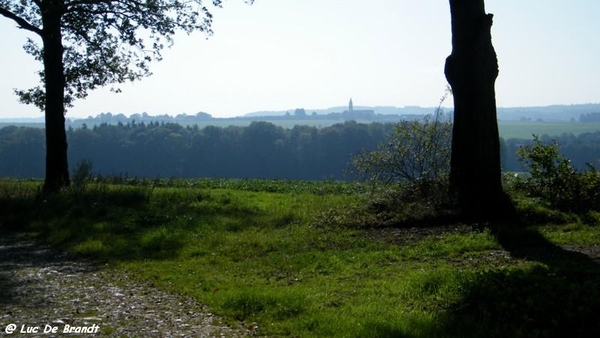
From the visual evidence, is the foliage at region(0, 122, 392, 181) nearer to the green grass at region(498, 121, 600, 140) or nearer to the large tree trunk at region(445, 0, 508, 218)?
the green grass at region(498, 121, 600, 140)

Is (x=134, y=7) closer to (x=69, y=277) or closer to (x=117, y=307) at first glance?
(x=69, y=277)

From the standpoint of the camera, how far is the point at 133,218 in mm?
14711

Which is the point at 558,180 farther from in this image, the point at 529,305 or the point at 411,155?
the point at 529,305

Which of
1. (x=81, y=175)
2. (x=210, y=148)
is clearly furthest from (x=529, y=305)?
(x=210, y=148)

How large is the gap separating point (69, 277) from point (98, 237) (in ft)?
10.9

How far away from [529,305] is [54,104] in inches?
689

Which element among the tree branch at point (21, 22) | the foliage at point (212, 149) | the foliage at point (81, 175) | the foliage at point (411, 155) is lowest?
the foliage at point (212, 149)

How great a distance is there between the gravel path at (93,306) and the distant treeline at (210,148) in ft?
205

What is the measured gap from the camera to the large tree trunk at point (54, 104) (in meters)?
19.2

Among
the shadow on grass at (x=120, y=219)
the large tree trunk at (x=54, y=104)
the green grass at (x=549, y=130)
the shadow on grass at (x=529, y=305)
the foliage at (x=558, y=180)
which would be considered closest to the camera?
the shadow on grass at (x=529, y=305)

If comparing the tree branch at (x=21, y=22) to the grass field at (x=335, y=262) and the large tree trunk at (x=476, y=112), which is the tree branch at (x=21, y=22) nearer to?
the grass field at (x=335, y=262)

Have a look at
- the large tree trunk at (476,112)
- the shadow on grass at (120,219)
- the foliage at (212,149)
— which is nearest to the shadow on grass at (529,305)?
the large tree trunk at (476,112)

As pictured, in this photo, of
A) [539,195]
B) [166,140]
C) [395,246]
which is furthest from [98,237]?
[166,140]

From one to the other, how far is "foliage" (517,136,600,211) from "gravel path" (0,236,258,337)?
363 inches
